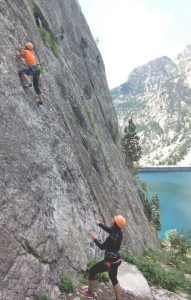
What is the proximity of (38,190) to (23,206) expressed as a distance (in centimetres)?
156

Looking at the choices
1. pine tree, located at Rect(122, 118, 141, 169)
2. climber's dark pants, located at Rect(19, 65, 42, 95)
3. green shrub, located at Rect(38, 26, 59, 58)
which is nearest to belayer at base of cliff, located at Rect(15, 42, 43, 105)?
climber's dark pants, located at Rect(19, 65, 42, 95)

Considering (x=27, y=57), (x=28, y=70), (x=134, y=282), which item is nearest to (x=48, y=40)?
(x=27, y=57)

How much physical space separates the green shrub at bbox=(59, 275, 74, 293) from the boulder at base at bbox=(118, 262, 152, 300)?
12.5ft

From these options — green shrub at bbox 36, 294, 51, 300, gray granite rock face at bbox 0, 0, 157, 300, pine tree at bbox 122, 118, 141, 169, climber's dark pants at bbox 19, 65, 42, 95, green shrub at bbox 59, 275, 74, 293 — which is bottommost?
pine tree at bbox 122, 118, 141, 169

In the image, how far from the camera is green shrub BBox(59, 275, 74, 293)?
15547 millimetres

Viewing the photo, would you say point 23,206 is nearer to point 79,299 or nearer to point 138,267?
point 79,299

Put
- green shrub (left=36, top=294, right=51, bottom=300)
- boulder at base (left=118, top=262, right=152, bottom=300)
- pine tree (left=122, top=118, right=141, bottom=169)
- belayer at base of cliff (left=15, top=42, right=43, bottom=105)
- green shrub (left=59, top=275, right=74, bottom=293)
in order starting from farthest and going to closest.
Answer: pine tree (left=122, top=118, right=141, bottom=169) < boulder at base (left=118, top=262, right=152, bottom=300) < belayer at base of cliff (left=15, top=42, right=43, bottom=105) < green shrub (left=59, top=275, right=74, bottom=293) < green shrub (left=36, top=294, right=51, bottom=300)

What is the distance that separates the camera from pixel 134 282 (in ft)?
66.1

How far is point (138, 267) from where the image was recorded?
23.2 metres

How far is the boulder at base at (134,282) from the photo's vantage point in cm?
1887

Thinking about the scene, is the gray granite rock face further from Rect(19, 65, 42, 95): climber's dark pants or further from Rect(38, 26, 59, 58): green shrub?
Rect(38, 26, 59, 58): green shrub

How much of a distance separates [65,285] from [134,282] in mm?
5724

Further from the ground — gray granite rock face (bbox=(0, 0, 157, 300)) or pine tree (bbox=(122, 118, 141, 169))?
gray granite rock face (bbox=(0, 0, 157, 300))

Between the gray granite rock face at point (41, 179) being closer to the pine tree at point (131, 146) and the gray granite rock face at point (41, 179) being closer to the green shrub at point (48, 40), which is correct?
the green shrub at point (48, 40)
